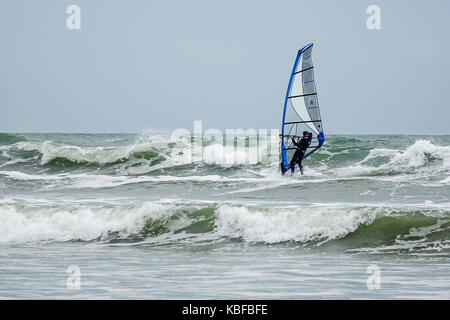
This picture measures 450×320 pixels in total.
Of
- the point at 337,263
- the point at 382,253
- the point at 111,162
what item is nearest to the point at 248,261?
the point at 337,263

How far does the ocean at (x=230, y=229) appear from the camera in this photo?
7945 millimetres

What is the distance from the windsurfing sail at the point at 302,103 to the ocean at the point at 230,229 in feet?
4.22

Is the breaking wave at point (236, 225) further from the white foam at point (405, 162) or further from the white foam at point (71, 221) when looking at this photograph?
the white foam at point (405, 162)

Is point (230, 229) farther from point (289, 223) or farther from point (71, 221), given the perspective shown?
point (71, 221)

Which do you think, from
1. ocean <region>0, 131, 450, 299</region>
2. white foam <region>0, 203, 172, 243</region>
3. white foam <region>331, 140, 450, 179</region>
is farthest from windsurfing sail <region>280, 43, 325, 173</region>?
white foam <region>0, 203, 172, 243</region>

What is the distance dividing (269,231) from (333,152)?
12.2 m

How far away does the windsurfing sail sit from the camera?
16984 millimetres

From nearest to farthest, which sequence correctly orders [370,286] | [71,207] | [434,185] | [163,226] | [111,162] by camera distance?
[370,286] → [163,226] → [71,207] → [434,185] → [111,162]

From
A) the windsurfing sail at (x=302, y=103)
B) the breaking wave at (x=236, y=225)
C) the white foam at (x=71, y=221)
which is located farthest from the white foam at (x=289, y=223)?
the windsurfing sail at (x=302, y=103)

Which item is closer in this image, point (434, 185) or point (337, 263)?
point (337, 263)

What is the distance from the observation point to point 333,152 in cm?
2383

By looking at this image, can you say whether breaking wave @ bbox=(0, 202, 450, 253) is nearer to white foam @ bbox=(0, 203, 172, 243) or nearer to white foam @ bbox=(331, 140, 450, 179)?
white foam @ bbox=(0, 203, 172, 243)
